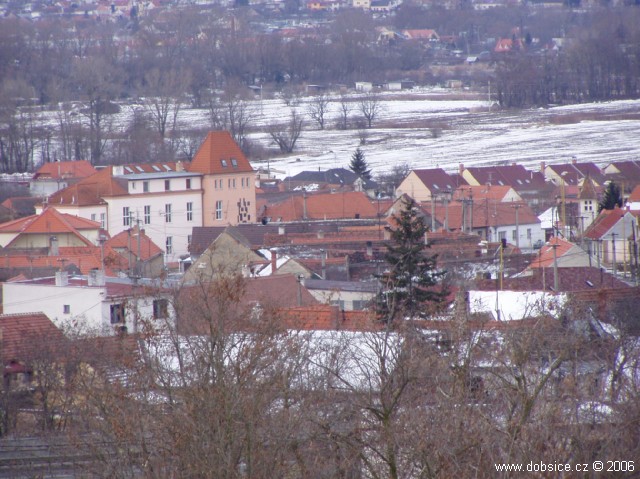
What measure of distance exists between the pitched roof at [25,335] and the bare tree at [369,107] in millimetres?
35141

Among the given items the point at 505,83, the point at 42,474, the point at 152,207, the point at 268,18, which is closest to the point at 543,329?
the point at 42,474

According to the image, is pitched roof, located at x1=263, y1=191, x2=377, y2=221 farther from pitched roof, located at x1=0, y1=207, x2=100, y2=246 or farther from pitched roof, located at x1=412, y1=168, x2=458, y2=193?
pitched roof, located at x1=0, y1=207, x2=100, y2=246

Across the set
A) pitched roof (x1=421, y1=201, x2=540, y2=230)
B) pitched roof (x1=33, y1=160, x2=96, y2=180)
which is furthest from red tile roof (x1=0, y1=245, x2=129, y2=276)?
pitched roof (x1=33, y1=160, x2=96, y2=180)

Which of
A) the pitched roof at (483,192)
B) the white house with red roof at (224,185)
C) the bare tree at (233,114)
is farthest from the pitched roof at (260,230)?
the bare tree at (233,114)

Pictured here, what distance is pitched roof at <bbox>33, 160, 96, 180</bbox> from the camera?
30.2m

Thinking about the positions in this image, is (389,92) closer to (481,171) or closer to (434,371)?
(481,171)

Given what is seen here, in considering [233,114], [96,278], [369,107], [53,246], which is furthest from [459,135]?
[96,278]

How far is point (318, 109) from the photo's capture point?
49344mm

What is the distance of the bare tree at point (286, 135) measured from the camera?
40156mm

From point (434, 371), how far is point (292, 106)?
1869 inches

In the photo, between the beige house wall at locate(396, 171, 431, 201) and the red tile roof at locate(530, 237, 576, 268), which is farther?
the beige house wall at locate(396, 171, 431, 201)

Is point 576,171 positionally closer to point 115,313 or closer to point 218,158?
point 218,158

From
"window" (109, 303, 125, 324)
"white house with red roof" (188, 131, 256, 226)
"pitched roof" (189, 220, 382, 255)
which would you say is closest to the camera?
"window" (109, 303, 125, 324)

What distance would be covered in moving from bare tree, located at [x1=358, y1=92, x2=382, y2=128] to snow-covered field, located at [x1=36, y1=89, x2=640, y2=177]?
319 mm
